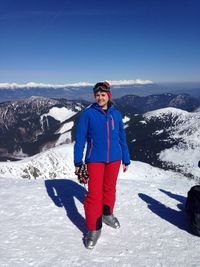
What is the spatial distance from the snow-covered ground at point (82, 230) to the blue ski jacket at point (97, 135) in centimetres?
203

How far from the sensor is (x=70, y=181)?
14055mm

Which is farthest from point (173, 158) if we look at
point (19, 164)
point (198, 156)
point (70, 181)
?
point (70, 181)

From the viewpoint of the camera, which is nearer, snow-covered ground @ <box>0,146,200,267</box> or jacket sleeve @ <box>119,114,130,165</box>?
snow-covered ground @ <box>0,146,200,267</box>

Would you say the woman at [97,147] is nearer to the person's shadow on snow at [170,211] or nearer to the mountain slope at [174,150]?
the person's shadow on snow at [170,211]

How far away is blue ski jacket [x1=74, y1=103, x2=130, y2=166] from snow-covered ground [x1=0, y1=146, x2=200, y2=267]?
2.03m

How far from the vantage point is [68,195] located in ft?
38.1

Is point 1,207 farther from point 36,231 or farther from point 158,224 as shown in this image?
point 158,224

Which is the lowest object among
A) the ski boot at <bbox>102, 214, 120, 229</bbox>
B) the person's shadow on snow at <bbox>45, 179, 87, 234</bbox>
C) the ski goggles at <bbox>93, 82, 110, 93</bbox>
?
the person's shadow on snow at <bbox>45, 179, 87, 234</bbox>

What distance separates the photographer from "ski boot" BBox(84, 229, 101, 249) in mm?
7176

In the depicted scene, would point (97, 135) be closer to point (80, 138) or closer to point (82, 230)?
point (80, 138)

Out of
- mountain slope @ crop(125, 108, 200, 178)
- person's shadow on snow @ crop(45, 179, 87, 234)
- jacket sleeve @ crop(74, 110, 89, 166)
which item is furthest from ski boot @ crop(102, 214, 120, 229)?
mountain slope @ crop(125, 108, 200, 178)

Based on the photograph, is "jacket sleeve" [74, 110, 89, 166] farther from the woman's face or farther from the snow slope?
the snow slope

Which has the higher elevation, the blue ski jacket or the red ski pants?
the blue ski jacket

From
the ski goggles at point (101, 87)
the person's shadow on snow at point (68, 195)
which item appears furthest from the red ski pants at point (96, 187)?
the ski goggles at point (101, 87)
